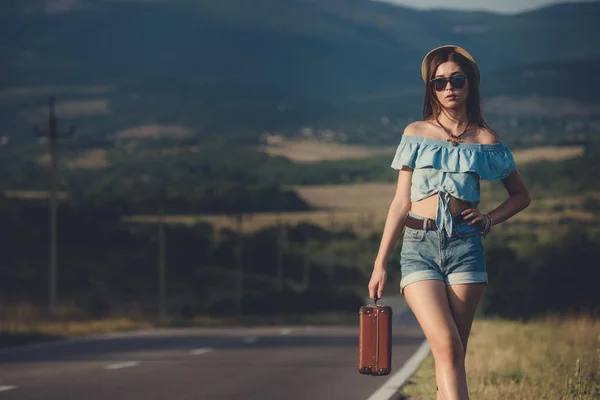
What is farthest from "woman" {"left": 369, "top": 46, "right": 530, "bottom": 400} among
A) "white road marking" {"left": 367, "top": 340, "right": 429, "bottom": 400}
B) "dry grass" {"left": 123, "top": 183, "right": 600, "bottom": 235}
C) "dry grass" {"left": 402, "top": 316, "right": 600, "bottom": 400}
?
"dry grass" {"left": 123, "top": 183, "right": 600, "bottom": 235}

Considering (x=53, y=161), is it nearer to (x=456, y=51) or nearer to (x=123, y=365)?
(x=123, y=365)

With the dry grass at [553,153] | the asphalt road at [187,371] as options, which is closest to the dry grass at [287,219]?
the dry grass at [553,153]

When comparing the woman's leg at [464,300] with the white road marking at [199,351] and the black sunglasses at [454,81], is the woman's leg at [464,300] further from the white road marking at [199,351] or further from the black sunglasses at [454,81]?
the white road marking at [199,351]

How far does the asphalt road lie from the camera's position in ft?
45.2

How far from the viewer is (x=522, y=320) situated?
1184 inches

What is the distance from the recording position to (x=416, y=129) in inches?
296

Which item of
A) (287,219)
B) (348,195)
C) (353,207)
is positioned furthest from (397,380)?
(353,207)

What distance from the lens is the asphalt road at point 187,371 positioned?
45.2 ft

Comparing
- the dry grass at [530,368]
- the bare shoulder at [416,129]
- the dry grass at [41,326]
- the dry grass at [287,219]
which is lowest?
the dry grass at [41,326]

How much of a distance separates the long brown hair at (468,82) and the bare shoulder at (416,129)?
5.6 inches

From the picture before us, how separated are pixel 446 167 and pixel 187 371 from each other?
10.2 metres

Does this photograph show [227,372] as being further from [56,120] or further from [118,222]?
[118,222]

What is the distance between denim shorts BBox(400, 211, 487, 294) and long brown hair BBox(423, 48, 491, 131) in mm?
651

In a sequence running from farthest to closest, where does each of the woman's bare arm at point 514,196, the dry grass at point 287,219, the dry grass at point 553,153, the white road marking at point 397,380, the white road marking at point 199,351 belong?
the dry grass at point 553,153, the dry grass at point 287,219, the white road marking at point 199,351, the white road marking at point 397,380, the woman's bare arm at point 514,196
